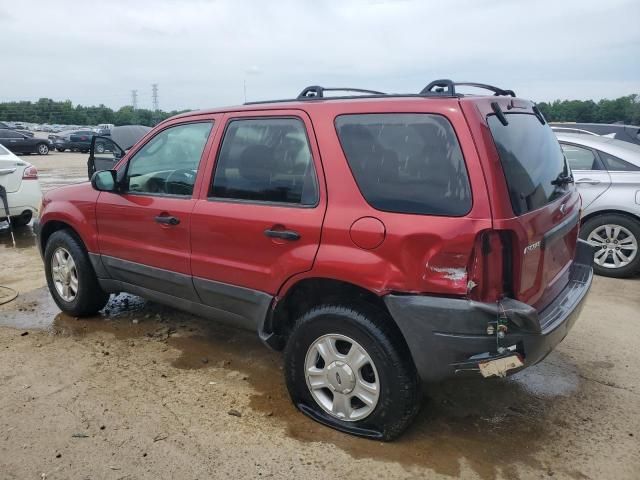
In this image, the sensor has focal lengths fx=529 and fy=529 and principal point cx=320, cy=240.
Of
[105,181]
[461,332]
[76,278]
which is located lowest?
[76,278]

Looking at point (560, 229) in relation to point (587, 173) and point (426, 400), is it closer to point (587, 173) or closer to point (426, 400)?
point (426, 400)

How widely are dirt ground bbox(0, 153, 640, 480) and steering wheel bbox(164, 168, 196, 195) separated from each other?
1.24 m

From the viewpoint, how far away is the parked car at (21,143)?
2620 cm

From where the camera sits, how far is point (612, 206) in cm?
602

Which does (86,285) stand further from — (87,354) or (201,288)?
(201,288)

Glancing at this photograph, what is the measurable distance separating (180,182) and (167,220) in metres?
0.28

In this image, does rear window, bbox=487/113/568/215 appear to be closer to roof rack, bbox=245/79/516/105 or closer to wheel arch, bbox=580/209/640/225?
roof rack, bbox=245/79/516/105

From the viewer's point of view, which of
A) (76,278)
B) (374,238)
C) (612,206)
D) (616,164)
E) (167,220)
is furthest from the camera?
(616,164)

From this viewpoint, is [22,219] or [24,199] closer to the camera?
[24,199]

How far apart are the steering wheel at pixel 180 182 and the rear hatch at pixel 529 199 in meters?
1.95

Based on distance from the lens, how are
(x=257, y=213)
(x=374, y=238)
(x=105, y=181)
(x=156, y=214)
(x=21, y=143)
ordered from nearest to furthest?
(x=374, y=238)
(x=257, y=213)
(x=156, y=214)
(x=105, y=181)
(x=21, y=143)

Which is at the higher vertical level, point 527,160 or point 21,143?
point 527,160

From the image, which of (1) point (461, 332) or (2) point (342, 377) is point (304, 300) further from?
(1) point (461, 332)

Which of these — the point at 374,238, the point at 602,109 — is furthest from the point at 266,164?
the point at 602,109
